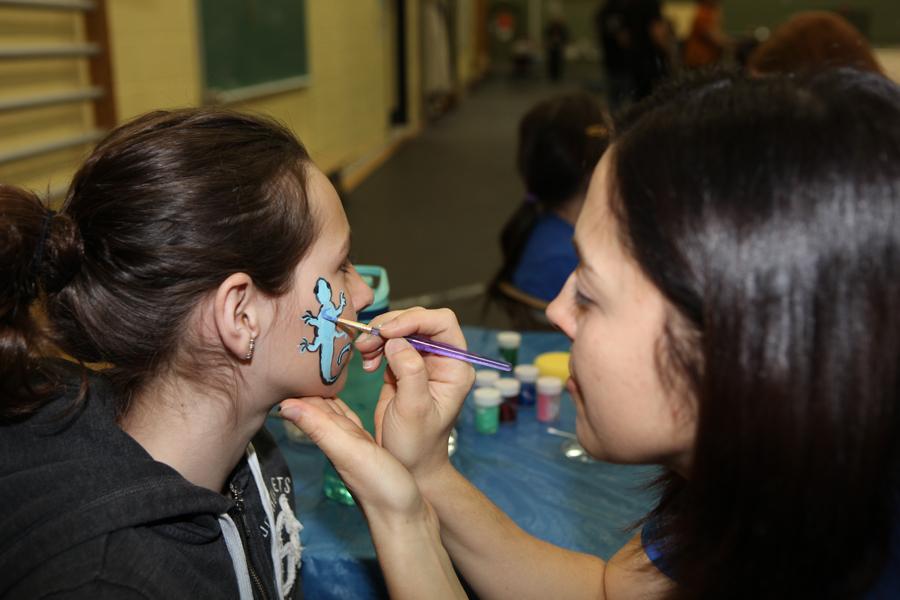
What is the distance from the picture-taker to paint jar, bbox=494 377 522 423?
1.46 metres

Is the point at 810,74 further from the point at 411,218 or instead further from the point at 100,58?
the point at 411,218

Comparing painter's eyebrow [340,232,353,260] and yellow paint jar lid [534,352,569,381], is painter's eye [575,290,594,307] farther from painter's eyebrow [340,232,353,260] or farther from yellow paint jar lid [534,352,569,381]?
yellow paint jar lid [534,352,569,381]

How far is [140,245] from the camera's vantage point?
90cm

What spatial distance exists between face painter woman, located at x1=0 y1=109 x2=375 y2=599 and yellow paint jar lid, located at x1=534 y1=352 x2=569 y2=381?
632mm

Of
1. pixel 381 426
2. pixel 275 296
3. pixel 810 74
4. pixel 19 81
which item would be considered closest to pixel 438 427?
pixel 381 426

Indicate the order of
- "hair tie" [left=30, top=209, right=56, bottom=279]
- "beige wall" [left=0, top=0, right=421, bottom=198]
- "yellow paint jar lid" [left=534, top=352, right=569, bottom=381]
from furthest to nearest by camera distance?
"beige wall" [left=0, top=0, right=421, bottom=198] < "yellow paint jar lid" [left=534, top=352, right=569, bottom=381] < "hair tie" [left=30, top=209, right=56, bottom=279]

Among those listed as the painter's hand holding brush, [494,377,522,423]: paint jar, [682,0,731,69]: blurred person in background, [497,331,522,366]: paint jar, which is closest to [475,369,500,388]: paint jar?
[494,377,522,423]: paint jar

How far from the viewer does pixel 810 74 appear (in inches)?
27.5

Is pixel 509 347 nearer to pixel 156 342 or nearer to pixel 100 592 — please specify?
pixel 156 342

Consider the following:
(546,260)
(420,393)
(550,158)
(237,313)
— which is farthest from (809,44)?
(237,313)

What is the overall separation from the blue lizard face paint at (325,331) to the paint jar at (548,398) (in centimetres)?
49

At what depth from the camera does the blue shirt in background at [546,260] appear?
85.4 inches

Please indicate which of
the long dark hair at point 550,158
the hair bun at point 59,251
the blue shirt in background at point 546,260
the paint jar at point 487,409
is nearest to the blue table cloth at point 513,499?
the paint jar at point 487,409

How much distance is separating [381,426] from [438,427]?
0.07 m
